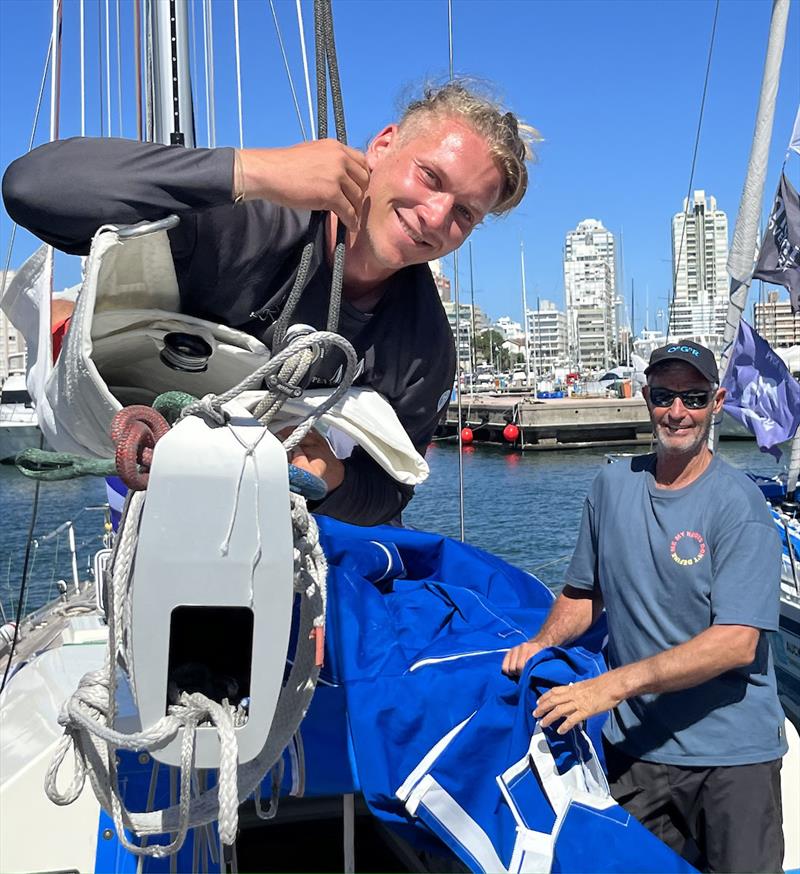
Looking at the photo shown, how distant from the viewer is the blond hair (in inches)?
71.0

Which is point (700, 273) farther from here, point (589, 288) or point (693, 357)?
point (589, 288)

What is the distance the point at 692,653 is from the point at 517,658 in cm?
46

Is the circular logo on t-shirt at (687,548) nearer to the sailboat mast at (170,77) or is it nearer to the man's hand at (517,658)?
the man's hand at (517,658)

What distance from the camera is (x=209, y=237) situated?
1759mm

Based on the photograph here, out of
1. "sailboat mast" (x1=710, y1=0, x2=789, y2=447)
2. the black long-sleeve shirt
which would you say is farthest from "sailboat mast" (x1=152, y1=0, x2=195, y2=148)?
"sailboat mast" (x1=710, y1=0, x2=789, y2=447)

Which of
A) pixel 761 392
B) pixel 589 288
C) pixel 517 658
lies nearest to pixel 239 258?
pixel 517 658

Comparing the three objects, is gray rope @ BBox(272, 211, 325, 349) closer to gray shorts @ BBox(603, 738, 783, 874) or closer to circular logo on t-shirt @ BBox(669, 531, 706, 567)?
circular logo on t-shirt @ BBox(669, 531, 706, 567)

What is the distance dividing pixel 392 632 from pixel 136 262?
4.13 ft


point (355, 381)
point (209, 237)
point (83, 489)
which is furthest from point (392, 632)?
point (83, 489)

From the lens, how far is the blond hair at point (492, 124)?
5.92ft

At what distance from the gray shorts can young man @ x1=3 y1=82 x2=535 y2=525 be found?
1.08 m

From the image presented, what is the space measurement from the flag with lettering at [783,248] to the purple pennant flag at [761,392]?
1557 mm

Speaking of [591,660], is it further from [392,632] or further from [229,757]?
[229,757]

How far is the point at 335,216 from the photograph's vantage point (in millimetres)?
1826
